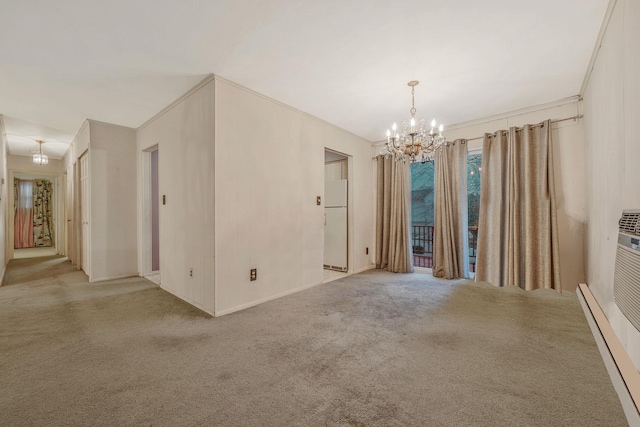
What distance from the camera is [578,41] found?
2.19 metres

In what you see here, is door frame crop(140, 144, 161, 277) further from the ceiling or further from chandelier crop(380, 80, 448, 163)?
chandelier crop(380, 80, 448, 163)

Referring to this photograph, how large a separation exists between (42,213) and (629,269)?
497 inches

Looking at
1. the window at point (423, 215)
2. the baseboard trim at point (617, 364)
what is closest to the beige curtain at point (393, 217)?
the window at point (423, 215)

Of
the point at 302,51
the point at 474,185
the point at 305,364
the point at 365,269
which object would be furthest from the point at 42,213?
the point at 474,185

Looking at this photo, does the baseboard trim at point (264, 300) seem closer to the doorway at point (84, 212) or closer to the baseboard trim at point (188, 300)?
the baseboard trim at point (188, 300)

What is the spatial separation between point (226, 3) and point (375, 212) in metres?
4.02

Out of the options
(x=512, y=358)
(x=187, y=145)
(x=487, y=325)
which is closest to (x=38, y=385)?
(x=187, y=145)

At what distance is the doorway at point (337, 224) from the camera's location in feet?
15.4

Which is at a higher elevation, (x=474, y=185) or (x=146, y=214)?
(x=474, y=185)

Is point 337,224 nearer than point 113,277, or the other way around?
point 113,277

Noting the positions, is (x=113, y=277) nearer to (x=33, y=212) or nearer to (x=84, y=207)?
(x=84, y=207)

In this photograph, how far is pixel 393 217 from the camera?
184 inches

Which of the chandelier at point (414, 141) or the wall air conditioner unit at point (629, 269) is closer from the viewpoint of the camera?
the wall air conditioner unit at point (629, 269)

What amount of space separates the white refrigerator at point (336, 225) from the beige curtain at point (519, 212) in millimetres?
2141
